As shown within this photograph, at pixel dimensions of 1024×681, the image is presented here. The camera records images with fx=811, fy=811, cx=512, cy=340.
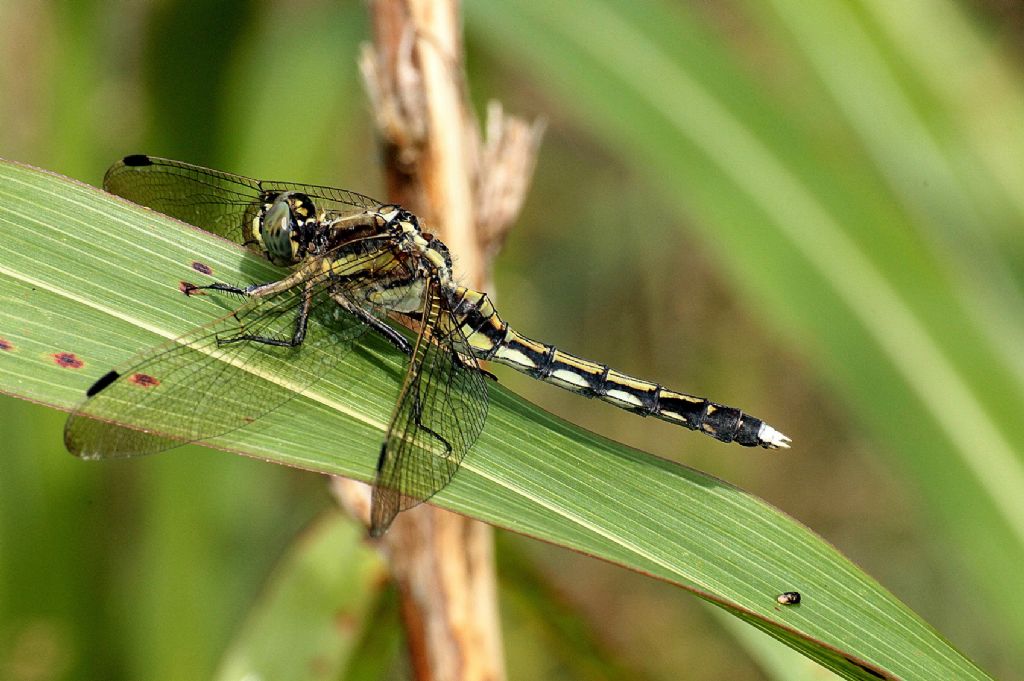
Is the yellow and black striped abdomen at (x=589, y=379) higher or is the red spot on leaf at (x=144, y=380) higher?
the yellow and black striped abdomen at (x=589, y=379)

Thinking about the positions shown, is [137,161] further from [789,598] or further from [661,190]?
[789,598]

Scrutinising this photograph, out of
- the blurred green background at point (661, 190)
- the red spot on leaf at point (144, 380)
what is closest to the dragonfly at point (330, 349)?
the red spot on leaf at point (144, 380)

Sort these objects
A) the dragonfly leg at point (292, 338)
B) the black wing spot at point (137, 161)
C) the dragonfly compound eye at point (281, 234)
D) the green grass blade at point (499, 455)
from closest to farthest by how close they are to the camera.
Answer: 1. the green grass blade at point (499, 455)
2. the dragonfly leg at point (292, 338)
3. the dragonfly compound eye at point (281, 234)
4. the black wing spot at point (137, 161)

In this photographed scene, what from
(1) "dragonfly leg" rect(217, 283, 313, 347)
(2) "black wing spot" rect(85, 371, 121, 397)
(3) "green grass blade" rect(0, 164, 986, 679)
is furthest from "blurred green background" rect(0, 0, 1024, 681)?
(2) "black wing spot" rect(85, 371, 121, 397)

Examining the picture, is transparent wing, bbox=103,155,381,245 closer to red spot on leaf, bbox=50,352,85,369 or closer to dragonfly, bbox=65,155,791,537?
dragonfly, bbox=65,155,791,537

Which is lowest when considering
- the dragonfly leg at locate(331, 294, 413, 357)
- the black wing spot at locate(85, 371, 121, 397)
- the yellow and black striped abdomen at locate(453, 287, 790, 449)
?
the black wing spot at locate(85, 371, 121, 397)

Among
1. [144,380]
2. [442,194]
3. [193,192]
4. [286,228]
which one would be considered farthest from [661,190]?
[144,380]

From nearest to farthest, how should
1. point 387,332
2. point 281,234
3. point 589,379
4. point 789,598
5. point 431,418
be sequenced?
point 789,598, point 431,418, point 387,332, point 281,234, point 589,379

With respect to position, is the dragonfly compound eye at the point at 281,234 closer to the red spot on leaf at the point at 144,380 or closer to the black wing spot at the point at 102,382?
the red spot on leaf at the point at 144,380
